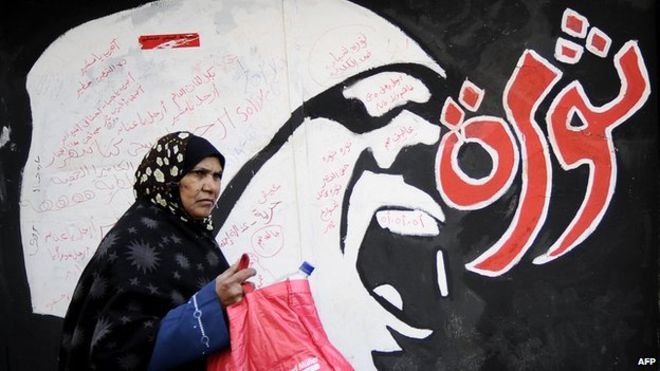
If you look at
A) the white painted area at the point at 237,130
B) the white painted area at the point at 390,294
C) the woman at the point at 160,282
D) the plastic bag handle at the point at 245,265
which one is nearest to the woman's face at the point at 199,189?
the woman at the point at 160,282

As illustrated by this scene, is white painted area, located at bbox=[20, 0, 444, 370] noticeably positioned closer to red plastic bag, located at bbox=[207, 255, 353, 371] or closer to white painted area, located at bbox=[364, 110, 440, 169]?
white painted area, located at bbox=[364, 110, 440, 169]

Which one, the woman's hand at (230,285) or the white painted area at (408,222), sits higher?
the white painted area at (408,222)

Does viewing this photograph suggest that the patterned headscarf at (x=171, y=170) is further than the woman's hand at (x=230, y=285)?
Yes

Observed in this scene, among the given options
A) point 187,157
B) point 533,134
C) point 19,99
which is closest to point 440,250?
point 533,134

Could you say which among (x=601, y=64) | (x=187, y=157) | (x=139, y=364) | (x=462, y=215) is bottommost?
(x=139, y=364)

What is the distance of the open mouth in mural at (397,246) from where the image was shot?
3.97 metres

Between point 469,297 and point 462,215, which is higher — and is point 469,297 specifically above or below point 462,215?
below

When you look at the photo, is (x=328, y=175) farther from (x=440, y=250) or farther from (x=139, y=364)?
(x=139, y=364)

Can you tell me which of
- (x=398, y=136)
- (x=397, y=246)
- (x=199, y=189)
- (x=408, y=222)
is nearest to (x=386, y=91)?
(x=398, y=136)

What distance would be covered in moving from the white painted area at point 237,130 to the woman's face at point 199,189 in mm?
1661

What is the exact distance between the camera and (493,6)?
3.91 m

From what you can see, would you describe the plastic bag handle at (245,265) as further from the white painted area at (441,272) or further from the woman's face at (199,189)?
the white painted area at (441,272)

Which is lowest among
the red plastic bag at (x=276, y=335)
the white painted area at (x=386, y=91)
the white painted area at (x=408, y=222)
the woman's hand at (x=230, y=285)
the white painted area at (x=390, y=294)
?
the white painted area at (x=390, y=294)

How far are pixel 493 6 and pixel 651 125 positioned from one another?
107 centimetres
